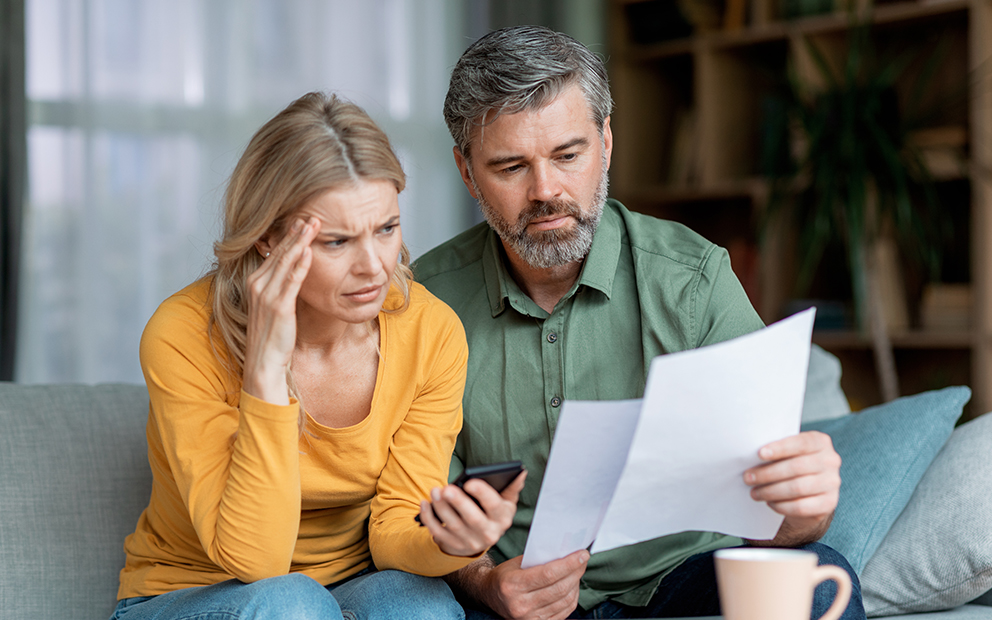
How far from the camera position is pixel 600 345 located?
131 cm

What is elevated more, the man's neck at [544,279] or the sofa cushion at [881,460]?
the man's neck at [544,279]

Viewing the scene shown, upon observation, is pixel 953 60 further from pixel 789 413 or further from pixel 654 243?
pixel 789 413

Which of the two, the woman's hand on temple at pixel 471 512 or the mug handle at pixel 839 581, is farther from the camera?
the woman's hand on temple at pixel 471 512

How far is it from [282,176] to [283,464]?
1.12 feet

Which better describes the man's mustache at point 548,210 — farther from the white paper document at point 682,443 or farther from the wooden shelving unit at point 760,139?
the wooden shelving unit at point 760,139

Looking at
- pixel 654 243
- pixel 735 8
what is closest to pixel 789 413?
pixel 654 243

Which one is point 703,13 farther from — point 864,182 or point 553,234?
point 553,234

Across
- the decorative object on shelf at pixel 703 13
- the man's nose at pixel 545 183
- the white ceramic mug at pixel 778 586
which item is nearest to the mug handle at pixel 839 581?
the white ceramic mug at pixel 778 586

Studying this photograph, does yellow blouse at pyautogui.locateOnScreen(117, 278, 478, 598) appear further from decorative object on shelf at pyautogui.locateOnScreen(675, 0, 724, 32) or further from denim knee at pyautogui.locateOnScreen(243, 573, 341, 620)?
decorative object on shelf at pyautogui.locateOnScreen(675, 0, 724, 32)

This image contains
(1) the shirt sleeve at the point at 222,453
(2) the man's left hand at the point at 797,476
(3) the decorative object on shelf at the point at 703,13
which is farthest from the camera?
(3) the decorative object on shelf at the point at 703,13

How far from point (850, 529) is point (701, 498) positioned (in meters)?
0.63

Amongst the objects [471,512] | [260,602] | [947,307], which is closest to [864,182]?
[947,307]

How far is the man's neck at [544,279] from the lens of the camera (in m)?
1.34

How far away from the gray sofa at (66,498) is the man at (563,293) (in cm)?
45
